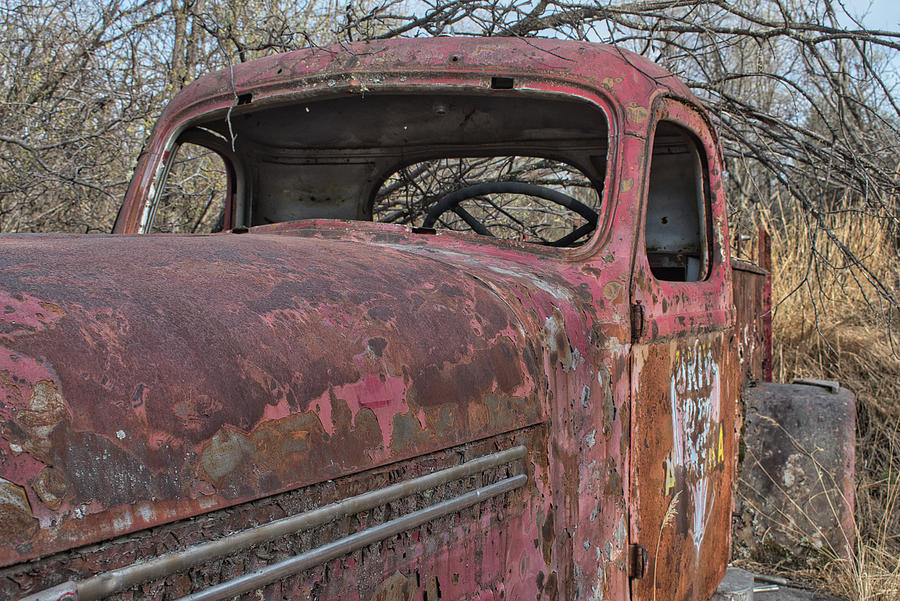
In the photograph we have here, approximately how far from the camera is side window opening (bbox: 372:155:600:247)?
2504mm

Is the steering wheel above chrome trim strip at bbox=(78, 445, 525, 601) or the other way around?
above

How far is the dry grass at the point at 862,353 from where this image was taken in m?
3.66

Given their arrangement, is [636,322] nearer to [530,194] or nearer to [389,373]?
[530,194]

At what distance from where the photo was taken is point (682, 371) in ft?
6.95

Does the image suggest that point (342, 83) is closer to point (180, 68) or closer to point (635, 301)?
point (635, 301)

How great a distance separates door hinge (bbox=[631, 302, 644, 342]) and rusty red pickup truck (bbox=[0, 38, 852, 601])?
0.5 inches

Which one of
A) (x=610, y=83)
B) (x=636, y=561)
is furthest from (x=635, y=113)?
(x=636, y=561)

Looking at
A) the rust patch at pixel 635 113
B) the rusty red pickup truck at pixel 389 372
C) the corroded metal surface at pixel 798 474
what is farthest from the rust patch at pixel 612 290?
the corroded metal surface at pixel 798 474

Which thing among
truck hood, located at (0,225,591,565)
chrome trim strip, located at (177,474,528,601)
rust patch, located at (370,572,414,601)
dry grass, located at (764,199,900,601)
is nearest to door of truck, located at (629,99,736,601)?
truck hood, located at (0,225,591,565)

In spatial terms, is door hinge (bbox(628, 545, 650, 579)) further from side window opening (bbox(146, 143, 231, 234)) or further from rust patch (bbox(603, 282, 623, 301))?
Result: side window opening (bbox(146, 143, 231, 234))

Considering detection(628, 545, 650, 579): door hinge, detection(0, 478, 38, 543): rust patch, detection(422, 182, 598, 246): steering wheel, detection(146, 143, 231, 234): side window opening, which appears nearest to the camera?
detection(0, 478, 38, 543): rust patch

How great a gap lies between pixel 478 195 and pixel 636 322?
0.83 m

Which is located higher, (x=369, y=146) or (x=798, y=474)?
(x=369, y=146)

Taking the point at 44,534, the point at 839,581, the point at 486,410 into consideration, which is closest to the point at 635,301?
the point at 486,410
